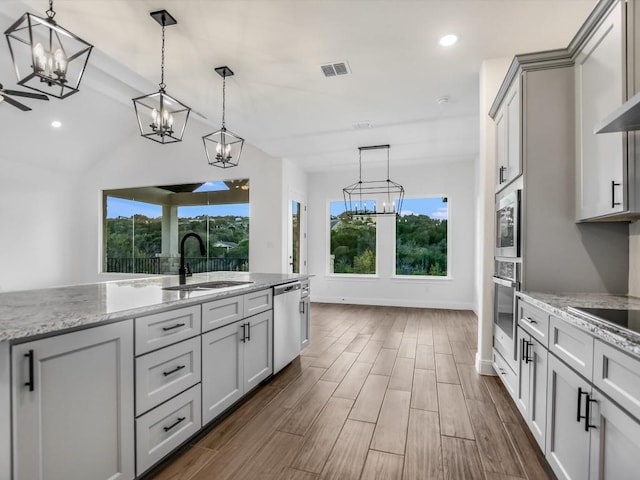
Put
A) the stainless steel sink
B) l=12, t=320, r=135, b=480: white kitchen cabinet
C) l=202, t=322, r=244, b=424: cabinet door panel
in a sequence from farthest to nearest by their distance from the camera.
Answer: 1. the stainless steel sink
2. l=202, t=322, r=244, b=424: cabinet door panel
3. l=12, t=320, r=135, b=480: white kitchen cabinet

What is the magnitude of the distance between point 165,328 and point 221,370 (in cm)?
64

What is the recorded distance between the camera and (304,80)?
3.42 meters

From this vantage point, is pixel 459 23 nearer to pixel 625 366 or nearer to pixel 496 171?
pixel 496 171

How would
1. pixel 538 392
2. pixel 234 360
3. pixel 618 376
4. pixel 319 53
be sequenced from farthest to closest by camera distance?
1. pixel 319 53
2. pixel 234 360
3. pixel 538 392
4. pixel 618 376

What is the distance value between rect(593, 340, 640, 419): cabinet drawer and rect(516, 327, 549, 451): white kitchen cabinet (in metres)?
0.53

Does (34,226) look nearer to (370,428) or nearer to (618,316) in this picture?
(370,428)

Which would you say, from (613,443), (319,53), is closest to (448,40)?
(319,53)

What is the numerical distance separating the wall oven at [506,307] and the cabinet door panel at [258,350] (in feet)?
6.30

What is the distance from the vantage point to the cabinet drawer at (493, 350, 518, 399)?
2.36 meters

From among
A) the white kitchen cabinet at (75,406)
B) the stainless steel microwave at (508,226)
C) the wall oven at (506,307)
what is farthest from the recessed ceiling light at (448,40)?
the white kitchen cabinet at (75,406)

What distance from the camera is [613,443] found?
1.13 meters

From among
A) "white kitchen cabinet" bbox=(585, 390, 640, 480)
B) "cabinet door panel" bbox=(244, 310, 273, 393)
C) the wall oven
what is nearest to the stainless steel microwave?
the wall oven

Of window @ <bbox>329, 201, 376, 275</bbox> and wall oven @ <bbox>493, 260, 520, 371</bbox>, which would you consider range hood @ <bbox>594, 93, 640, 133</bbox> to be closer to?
wall oven @ <bbox>493, 260, 520, 371</bbox>

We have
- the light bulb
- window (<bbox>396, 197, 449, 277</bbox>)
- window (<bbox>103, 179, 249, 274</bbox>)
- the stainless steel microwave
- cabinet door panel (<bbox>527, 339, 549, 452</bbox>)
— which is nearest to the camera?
cabinet door panel (<bbox>527, 339, 549, 452</bbox>)
